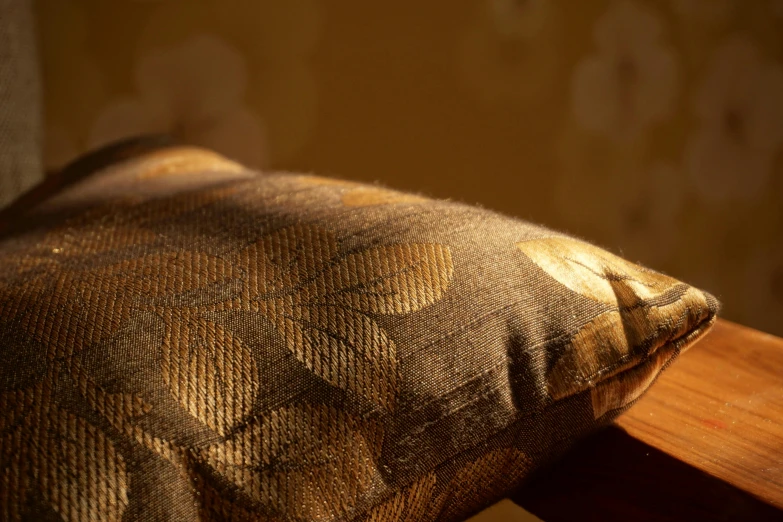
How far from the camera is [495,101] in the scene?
1.21 meters

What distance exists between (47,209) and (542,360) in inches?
17.7

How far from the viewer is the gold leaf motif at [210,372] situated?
0.92 feet

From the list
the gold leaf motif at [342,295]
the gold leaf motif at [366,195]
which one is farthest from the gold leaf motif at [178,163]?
the gold leaf motif at [342,295]

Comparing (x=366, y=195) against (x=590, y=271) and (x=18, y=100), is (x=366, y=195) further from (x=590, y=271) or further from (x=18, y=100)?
(x=18, y=100)

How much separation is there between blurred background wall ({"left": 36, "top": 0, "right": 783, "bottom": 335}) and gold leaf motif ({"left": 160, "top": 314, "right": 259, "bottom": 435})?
2.14ft

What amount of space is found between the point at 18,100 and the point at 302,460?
737 millimetres

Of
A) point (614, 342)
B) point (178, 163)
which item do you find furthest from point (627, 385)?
point (178, 163)

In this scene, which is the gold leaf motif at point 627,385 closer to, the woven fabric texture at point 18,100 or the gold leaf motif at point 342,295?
the gold leaf motif at point 342,295

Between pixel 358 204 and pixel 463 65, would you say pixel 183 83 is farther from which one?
pixel 358 204

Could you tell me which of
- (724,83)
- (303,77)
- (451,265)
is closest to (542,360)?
(451,265)

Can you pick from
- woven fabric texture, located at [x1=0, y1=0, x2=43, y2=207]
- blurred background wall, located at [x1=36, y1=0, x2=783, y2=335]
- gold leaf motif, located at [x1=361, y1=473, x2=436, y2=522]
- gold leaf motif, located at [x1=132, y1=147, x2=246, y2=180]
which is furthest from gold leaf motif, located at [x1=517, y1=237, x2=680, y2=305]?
woven fabric texture, located at [x1=0, y1=0, x2=43, y2=207]

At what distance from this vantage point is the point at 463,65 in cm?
117

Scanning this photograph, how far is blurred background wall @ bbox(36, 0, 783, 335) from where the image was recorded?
3.28ft

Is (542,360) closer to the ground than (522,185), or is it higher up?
higher up
